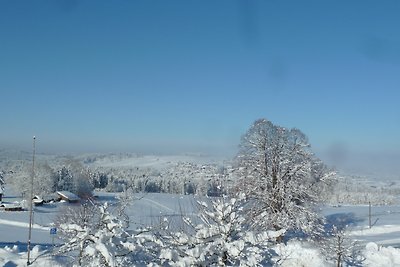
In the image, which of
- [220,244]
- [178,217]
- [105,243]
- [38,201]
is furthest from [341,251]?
[38,201]

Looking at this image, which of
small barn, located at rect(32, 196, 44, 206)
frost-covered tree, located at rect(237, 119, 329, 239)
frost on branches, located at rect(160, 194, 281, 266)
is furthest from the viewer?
small barn, located at rect(32, 196, 44, 206)

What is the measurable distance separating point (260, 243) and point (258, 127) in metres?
21.5

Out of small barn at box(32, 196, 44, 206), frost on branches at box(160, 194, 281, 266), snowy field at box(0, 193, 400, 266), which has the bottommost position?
small barn at box(32, 196, 44, 206)

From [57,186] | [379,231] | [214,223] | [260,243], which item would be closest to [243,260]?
[260,243]

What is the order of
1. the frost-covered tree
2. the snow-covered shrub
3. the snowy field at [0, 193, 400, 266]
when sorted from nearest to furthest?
the snowy field at [0, 193, 400, 266]
the snow-covered shrub
the frost-covered tree

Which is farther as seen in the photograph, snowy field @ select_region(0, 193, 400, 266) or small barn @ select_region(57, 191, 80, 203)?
small barn @ select_region(57, 191, 80, 203)

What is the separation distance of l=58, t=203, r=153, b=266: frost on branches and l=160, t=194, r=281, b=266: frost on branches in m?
0.67

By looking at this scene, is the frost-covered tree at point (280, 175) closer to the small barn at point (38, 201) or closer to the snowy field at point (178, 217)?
the snowy field at point (178, 217)

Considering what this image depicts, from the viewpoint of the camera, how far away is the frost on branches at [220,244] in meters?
10.1

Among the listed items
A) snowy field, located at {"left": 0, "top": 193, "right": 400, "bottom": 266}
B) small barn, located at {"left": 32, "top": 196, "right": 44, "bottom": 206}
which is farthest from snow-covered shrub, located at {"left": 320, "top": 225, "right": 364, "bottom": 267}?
small barn, located at {"left": 32, "top": 196, "right": 44, "bottom": 206}

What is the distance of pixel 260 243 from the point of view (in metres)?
10.8

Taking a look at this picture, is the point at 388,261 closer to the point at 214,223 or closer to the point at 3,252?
the point at 214,223

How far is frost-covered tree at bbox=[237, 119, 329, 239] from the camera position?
29312 mm

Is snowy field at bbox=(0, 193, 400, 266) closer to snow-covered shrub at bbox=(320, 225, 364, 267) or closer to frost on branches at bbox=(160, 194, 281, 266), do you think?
snow-covered shrub at bbox=(320, 225, 364, 267)
